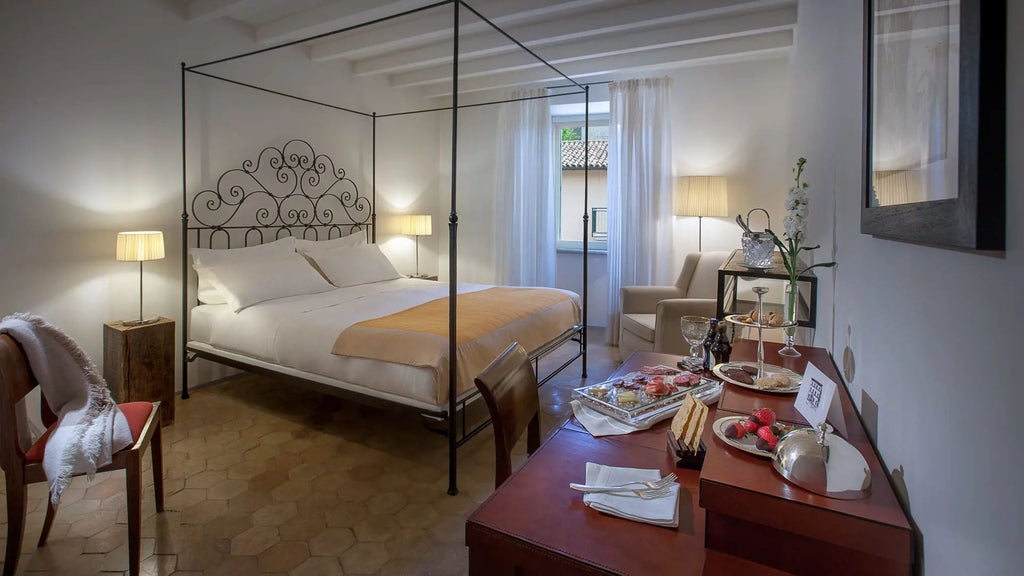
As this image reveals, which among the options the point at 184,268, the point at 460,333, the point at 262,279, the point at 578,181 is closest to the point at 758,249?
the point at 460,333

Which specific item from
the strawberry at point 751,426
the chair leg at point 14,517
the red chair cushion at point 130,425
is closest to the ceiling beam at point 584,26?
the strawberry at point 751,426

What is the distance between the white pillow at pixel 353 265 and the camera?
4.22 meters

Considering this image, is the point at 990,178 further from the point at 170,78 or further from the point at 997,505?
the point at 170,78

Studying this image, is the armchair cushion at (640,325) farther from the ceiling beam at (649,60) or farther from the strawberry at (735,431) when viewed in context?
the strawberry at (735,431)

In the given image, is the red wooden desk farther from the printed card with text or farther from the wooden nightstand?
the wooden nightstand

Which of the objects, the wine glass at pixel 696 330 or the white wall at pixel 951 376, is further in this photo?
the wine glass at pixel 696 330

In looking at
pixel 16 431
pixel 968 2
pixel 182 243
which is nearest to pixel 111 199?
pixel 182 243

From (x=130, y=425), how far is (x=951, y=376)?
7.97ft

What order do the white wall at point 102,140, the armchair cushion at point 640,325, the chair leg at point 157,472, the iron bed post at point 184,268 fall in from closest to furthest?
the chair leg at point 157,472, the white wall at point 102,140, the iron bed post at point 184,268, the armchair cushion at point 640,325

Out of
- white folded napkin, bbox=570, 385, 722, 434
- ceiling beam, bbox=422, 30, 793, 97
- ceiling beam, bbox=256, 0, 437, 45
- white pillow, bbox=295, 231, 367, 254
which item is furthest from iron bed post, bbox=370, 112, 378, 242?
white folded napkin, bbox=570, 385, 722, 434

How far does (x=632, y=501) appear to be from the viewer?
1027 millimetres

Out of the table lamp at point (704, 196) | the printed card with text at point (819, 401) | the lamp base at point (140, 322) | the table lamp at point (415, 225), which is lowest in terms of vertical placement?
the lamp base at point (140, 322)

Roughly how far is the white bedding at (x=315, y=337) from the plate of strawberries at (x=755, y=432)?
1.66 metres

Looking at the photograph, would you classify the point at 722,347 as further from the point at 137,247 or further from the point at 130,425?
the point at 137,247
